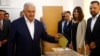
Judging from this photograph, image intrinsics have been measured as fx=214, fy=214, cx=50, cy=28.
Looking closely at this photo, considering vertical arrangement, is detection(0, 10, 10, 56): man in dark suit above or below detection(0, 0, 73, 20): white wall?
below

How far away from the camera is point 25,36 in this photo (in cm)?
273

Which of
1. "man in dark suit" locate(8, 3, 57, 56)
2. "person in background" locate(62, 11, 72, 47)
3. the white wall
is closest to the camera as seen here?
"man in dark suit" locate(8, 3, 57, 56)

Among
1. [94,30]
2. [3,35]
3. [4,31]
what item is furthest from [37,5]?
[94,30]

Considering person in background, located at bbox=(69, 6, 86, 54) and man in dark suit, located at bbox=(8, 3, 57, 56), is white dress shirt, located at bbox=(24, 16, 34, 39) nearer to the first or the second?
man in dark suit, located at bbox=(8, 3, 57, 56)

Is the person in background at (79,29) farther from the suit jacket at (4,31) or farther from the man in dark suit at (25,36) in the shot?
the man in dark suit at (25,36)

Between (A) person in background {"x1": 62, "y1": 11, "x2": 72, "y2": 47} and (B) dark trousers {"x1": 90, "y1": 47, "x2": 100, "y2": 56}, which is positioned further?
(A) person in background {"x1": 62, "y1": 11, "x2": 72, "y2": 47}

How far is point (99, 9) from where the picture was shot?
3.82 metres

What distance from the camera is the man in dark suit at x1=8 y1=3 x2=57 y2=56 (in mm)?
2734

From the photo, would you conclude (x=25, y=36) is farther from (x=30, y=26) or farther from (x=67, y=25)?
(x=67, y=25)

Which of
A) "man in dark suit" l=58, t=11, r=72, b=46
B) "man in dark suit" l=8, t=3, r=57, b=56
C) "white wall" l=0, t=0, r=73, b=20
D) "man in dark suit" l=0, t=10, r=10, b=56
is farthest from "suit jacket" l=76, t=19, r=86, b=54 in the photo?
"white wall" l=0, t=0, r=73, b=20

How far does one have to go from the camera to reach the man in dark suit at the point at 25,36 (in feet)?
8.97

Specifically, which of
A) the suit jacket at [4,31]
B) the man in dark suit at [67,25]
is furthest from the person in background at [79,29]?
the suit jacket at [4,31]

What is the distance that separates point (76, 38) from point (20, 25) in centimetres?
180

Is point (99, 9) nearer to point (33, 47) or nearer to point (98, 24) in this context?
point (98, 24)
